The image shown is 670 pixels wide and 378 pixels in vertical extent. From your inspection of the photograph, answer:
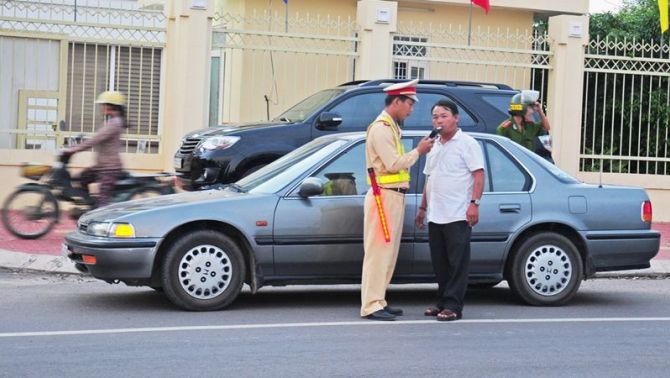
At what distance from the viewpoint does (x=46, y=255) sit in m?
12.0

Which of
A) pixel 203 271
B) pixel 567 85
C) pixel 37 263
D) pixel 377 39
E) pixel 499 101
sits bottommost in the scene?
pixel 37 263

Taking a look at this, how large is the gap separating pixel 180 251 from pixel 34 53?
26.6 ft

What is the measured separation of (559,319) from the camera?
30.8 ft

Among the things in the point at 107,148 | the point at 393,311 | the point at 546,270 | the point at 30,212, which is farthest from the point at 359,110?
the point at 393,311

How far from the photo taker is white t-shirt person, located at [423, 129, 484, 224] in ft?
30.1

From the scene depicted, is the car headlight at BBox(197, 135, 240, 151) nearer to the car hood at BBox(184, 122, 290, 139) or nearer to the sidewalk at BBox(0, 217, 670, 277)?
the car hood at BBox(184, 122, 290, 139)

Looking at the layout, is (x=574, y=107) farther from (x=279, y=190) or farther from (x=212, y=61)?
(x=279, y=190)

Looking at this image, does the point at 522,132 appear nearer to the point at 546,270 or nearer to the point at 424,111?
the point at 424,111

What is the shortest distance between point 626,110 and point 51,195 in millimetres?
9459

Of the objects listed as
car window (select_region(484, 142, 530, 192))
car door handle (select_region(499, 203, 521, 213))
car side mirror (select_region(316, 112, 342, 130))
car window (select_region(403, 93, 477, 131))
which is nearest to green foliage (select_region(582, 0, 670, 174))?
car window (select_region(403, 93, 477, 131))

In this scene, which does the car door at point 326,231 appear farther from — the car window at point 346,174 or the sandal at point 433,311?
the sandal at point 433,311

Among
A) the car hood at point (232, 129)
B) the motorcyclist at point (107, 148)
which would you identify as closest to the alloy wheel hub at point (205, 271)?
the motorcyclist at point (107, 148)

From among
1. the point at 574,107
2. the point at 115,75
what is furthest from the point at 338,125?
the point at 574,107

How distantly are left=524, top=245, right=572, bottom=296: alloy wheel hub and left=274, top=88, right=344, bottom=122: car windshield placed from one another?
5.30 m
